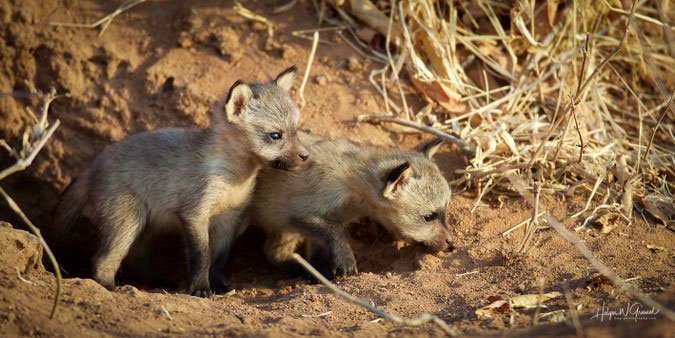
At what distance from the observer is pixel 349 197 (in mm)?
7227

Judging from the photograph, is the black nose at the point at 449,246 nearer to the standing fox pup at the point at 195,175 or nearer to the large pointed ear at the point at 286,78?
the standing fox pup at the point at 195,175

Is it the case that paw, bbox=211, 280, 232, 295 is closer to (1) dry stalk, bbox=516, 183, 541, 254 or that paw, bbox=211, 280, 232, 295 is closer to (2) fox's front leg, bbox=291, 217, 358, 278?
(2) fox's front leg, bbox=291, 217, 358, 278

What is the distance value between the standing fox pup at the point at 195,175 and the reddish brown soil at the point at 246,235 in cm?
63

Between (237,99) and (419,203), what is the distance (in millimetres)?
2121

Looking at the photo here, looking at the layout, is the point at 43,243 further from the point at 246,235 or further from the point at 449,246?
the point at 246,235

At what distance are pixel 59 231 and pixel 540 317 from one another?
5.13 meters

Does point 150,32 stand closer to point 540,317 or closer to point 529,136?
point 529,136

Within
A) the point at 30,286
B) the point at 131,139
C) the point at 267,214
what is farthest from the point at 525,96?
the point at 30,286

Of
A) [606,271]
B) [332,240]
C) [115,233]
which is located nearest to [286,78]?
[332,240]

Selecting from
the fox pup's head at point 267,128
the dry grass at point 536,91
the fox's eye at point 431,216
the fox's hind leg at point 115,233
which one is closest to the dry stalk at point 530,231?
the dry grass at point 536,91

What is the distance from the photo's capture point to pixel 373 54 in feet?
28.6

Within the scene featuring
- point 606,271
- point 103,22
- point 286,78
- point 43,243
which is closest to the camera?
point 43,243

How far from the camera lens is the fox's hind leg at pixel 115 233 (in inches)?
267

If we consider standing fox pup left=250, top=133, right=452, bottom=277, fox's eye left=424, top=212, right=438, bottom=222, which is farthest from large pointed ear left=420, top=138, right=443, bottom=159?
fox's eye left=424, top=212, right=438, bottom=222
